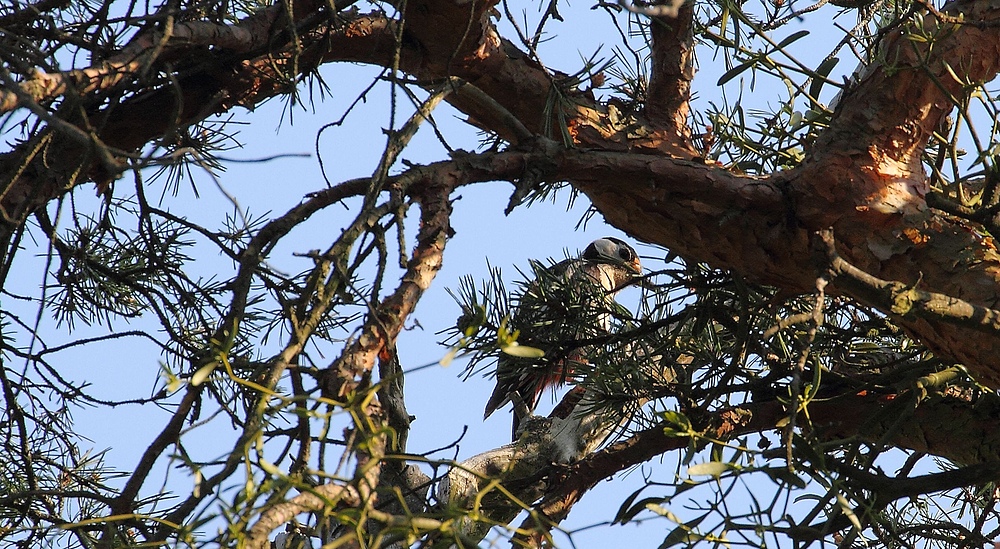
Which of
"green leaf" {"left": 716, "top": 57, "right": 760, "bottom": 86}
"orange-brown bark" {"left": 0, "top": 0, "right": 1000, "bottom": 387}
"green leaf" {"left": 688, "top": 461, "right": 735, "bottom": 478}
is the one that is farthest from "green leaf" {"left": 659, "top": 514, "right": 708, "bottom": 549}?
"green leaf" {"left": 716, "top": 57, "right": 760, "bottom": 86}

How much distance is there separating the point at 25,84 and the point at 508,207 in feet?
1.46

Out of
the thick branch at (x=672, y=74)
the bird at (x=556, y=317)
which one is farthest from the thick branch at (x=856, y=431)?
the thick branch at (x=672, y=74)

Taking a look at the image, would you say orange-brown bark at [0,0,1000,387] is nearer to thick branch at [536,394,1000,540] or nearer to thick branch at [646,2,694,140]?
thick branch at [646,2,694,140]

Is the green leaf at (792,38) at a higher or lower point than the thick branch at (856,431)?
higher

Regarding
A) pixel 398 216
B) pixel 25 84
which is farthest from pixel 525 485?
pixel 25 84

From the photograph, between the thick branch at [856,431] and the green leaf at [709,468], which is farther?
the thick branch at [856,431]

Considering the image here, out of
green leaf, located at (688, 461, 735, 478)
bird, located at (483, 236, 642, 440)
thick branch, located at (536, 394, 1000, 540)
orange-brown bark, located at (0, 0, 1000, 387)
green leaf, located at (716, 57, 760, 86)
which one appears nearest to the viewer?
green leaf, located at (688, 461, 735, 478)

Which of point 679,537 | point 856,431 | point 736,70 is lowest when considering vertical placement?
point 679,537

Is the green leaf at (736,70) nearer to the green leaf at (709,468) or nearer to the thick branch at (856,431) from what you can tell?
the thick branch at (856,431)

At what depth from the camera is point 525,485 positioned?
160cm

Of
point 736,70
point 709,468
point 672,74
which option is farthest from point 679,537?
point 672,74

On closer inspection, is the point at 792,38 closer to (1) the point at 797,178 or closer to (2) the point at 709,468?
(1) the point at 797,178

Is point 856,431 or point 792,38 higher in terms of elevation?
point 792,38

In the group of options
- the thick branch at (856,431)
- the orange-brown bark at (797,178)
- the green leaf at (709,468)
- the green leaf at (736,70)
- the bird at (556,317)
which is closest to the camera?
the green leaf at (709,468)
